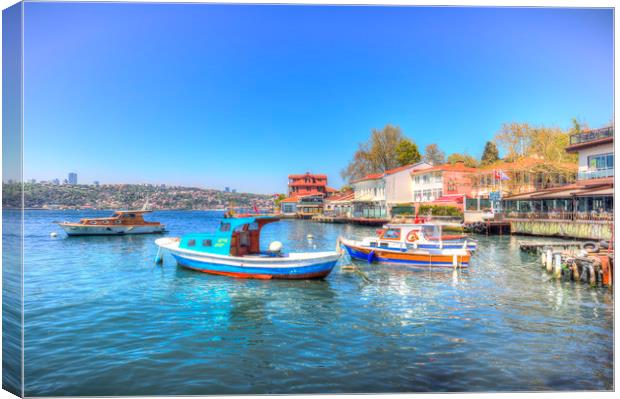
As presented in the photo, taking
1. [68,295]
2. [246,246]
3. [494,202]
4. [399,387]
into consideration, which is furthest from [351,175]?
[399,387]

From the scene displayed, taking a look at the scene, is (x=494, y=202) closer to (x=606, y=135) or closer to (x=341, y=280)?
(x=606, y=135)

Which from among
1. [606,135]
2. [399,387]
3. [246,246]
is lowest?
[399,387]

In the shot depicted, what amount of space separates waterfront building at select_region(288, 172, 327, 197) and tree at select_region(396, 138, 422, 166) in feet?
49.9

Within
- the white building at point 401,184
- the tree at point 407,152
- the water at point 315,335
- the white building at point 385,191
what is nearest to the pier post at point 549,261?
the water at point 315,335

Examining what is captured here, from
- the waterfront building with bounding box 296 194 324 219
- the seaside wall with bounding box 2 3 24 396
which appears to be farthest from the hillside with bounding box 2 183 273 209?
the waterfront building with bounding box 296 194 324 219

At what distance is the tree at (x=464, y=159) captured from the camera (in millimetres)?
51281

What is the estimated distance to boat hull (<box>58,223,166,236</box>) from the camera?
33.3 meters

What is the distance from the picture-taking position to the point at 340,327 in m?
8.61

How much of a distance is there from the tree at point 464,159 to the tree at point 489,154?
1.24 metres

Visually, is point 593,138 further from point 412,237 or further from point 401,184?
point 401,184

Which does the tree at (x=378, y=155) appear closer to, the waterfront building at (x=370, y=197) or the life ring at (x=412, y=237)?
the waterfront building at (x=370, y=197)

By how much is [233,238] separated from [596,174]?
20830mm

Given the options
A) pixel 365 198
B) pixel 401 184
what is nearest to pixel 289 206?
pixel 365 198

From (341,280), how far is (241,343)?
7.04 metres
